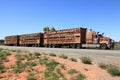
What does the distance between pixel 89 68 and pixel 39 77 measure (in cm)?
250

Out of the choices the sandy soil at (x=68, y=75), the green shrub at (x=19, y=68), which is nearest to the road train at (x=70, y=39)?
the green shrub at (x=19, y=68)

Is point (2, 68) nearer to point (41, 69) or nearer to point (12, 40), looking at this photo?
point (41, 69)

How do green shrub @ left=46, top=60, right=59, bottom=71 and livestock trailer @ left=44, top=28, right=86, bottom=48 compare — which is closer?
green shrub @ left=46, top=60, right=59, bottom=71

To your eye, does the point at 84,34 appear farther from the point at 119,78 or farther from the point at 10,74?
the point at 119,78

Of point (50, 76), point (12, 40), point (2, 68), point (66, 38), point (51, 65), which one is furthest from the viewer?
point (12, 40)

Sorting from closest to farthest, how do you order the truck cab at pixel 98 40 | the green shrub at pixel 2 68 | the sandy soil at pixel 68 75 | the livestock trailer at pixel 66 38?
1. the sandy soil at pixel 68 75
2. the green shrub at pixel 2 68
3. the truck cab at pixel 98 40
4. the livestock trailer at pixel 66 38

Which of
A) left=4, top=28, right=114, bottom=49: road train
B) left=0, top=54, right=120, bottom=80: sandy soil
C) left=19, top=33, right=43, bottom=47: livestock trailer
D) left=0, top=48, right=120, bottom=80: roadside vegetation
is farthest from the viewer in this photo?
left=19, top=33, right=43, bottom=47: livestock trailer

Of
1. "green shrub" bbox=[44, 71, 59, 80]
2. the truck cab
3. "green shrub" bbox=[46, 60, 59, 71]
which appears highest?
the truck cab

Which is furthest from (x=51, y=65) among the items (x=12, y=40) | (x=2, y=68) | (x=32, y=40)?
(x=12, y=40)

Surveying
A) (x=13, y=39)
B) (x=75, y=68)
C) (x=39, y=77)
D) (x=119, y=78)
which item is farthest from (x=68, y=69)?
(x=13, y=39)

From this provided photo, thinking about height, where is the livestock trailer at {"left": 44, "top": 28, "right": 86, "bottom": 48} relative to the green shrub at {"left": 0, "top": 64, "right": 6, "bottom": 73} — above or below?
above

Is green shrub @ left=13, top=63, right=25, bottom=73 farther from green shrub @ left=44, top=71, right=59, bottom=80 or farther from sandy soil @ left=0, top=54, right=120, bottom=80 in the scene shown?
green shrub @ left=44, top=71, right=59, bottom=80

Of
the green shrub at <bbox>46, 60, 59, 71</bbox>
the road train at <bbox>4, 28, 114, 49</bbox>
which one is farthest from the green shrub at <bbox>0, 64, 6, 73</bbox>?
the road train at <bbox>4, 28, 114, 49</bbox>

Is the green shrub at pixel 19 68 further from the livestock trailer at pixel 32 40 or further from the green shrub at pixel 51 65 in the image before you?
the livestock trailer at pixel 32 40
